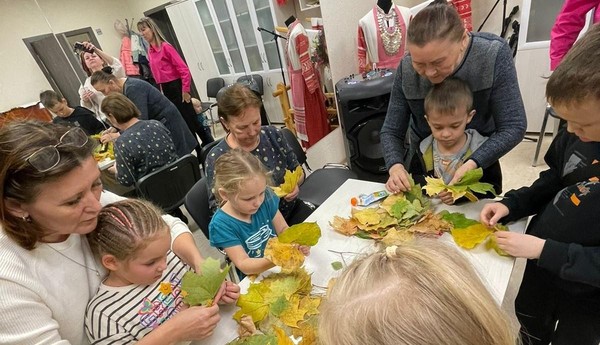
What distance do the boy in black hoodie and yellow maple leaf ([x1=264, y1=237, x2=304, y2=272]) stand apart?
708 mm

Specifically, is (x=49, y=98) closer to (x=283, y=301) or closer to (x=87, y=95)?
(x=87, y=95)

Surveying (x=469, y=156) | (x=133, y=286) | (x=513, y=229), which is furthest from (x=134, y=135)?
(x=513, y=229)

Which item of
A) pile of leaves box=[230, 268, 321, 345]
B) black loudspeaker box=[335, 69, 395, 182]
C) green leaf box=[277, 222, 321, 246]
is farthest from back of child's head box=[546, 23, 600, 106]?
black loudspeaker box=[335, 69, 395, 182]

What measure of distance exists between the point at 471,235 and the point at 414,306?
2.66ft

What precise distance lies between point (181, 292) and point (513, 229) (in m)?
1.25

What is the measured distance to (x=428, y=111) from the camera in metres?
1.45

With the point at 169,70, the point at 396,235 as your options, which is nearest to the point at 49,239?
the point at 396,235

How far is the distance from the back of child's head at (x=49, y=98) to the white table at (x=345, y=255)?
6.82 feet

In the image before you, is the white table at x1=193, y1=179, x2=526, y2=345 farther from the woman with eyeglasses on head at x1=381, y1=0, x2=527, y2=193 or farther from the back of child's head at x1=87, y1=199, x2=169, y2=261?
the back of child's head at x1=87, y1=199, x2=169, y2=261

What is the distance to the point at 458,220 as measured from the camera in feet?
4.03

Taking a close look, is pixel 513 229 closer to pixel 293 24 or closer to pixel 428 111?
pixel 428 111

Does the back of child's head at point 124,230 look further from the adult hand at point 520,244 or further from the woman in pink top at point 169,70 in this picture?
the woman in pink top at point 169,70

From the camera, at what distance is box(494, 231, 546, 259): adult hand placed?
38.3 inches

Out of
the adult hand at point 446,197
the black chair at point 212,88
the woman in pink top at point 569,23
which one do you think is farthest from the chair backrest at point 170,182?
the woman in pink top at point 569,23
